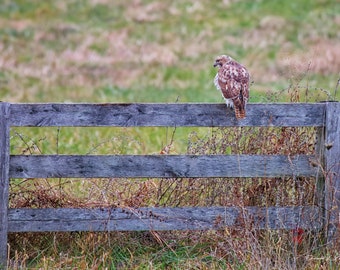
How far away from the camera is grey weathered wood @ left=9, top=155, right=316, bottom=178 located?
25.1 feet

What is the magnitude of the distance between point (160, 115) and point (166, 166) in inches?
19.0

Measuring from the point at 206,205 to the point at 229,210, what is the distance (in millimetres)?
569

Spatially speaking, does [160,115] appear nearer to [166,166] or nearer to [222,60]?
[166,166]

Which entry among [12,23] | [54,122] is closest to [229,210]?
[54,122]

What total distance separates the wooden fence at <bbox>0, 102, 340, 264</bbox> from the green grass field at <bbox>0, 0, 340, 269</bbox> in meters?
0.23

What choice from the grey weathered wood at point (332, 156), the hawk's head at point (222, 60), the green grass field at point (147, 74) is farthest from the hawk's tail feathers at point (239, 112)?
the hawk's head at point (222, 60)

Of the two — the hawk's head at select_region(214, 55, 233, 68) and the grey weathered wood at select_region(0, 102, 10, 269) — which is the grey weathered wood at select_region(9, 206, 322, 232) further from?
the hawk's head at select_region(214, 55, 233, 68)

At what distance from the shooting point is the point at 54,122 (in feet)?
25.2

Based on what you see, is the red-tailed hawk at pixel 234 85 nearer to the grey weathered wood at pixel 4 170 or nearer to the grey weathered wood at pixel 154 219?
the grey weathered wood at pixel 154 219

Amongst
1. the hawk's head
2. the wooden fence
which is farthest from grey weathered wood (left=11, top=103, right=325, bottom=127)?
the hawk's head

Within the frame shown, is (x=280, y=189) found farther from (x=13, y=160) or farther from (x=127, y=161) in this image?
(x=13, y=160)

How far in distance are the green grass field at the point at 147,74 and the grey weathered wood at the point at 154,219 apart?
166 millimetres

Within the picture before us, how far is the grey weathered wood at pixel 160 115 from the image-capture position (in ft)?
25.1

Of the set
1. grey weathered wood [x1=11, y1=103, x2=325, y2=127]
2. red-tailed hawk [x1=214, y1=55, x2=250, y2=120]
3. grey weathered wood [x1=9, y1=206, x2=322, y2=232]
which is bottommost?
grey weathered wood [x1=9, y1=206, x2=322, y2=232]
